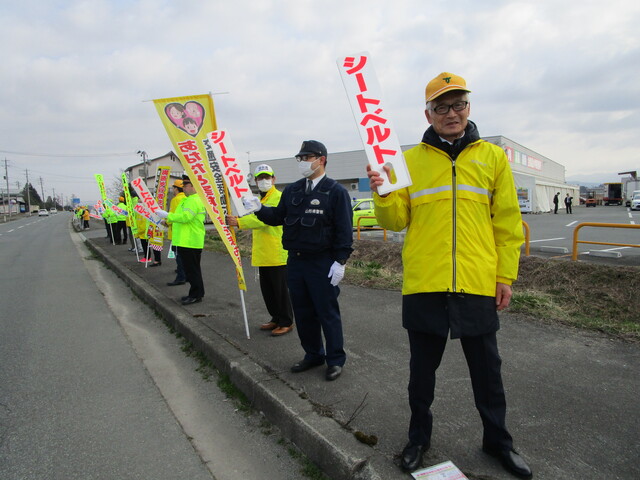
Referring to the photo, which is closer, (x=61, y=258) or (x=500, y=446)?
(x=500, y=446)

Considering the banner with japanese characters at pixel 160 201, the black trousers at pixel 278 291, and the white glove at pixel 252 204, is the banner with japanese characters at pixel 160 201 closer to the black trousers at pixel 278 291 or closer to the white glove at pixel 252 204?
the black trousers at pixel 278 291

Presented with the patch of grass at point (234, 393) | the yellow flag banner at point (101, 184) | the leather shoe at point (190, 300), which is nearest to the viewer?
the patch of grass at point (234, 393)

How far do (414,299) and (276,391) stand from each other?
4.90 ft

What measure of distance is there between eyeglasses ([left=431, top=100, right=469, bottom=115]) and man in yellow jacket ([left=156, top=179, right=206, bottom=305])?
4645 mm

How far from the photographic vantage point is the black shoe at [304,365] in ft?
11.5

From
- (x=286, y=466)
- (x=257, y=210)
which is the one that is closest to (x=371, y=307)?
(x=257, y=210)

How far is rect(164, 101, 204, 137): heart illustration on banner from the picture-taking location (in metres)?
4.62

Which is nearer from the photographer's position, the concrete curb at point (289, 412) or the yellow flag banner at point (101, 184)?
the concrete curb at point (289, 412)

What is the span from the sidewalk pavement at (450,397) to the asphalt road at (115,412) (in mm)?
293

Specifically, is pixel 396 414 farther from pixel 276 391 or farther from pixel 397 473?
pixel 276 391

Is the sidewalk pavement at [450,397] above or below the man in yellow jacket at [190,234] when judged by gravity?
below

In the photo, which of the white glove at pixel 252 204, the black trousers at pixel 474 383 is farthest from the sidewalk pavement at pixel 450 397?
the white glove at pixel 252 204

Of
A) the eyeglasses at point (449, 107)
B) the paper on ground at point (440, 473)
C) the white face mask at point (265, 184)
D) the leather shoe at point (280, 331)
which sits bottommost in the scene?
the paper on ground at point (440, 473)

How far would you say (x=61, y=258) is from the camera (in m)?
13.4
